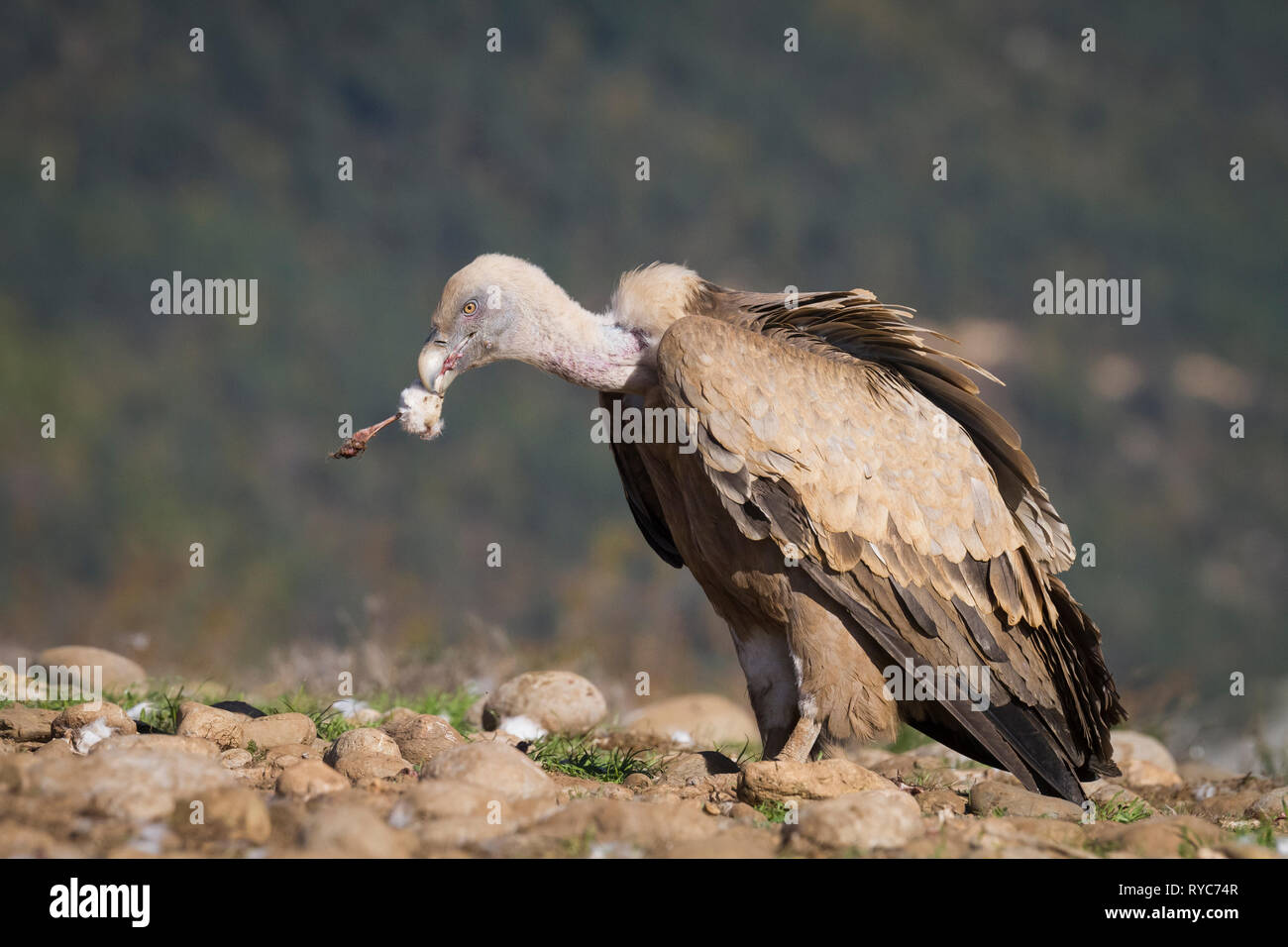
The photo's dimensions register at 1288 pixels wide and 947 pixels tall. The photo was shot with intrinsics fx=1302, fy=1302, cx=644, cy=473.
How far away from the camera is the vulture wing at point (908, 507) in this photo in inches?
213

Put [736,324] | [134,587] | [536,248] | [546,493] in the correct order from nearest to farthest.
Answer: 1. [736,324]
2. [134,587]
3. [546,493]
4. [536,248]

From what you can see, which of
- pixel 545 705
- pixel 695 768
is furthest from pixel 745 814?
pixel 545 705

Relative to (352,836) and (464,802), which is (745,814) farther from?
(352,836)

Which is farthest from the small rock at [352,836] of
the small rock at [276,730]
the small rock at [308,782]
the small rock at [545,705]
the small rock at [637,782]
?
the small rock at [545,705]

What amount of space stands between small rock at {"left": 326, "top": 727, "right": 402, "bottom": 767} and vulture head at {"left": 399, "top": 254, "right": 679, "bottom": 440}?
1317mm

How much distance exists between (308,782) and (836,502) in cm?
241

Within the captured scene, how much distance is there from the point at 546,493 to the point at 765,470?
564 inches

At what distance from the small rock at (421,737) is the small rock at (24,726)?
1.46 meters

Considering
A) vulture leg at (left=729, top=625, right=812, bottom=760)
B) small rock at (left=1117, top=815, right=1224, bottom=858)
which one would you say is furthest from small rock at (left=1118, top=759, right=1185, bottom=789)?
small rock at (left=1117, top=815, right=1224, bottom=858)

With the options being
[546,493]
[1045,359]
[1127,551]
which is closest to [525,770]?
[546,493]

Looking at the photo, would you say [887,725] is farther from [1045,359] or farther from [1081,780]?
[1045,359]

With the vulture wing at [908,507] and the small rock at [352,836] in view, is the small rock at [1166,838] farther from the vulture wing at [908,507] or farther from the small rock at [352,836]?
the small rock at [352,836]

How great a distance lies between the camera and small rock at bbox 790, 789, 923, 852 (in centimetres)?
387
